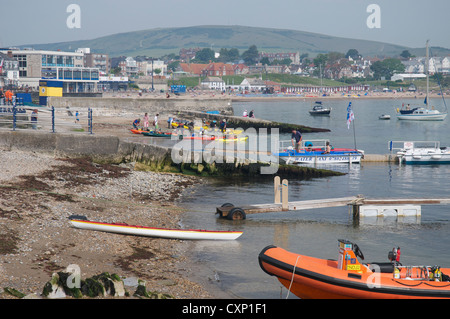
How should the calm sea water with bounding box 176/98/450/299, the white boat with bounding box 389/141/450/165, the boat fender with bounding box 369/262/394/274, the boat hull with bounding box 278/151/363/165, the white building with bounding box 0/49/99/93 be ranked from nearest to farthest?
the boat fender with bounding box 369/262/394/274
the calm sea water with bounding box 176/98/450/299
the boat hull with bounding box 278/151/363/165
the white boat with bounding box 389/141/450/165
the white building with bounding box 0/49/99/93

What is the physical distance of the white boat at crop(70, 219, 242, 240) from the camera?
19.2 meters

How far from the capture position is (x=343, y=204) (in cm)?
2481

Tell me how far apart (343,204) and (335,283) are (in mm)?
11245

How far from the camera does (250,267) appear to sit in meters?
18.0

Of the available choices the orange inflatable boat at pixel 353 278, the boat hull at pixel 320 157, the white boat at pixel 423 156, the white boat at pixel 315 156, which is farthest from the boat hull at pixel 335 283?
the white boat at pixel 423 156

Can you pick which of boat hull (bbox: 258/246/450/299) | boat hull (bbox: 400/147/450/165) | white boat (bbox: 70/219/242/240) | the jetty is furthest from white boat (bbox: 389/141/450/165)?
boat hull (bbox: 258/246/450/299)

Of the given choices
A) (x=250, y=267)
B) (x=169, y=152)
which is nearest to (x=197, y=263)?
(x=250, y=267)

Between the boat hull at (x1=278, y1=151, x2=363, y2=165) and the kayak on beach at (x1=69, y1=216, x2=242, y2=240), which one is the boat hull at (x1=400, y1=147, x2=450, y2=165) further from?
the kayak on beach at (x1=69, y1=216, x2=242, y2=240)

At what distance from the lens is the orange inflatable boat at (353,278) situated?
44.7ft

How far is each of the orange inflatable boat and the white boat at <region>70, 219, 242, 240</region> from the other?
18.5 ft

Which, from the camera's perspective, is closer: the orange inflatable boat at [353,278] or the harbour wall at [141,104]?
the orange inflatable boat at [353,278]

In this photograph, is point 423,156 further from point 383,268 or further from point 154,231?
point 383,268

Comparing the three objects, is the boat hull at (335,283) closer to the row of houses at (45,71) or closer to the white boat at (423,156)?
the white boat at (423,156)

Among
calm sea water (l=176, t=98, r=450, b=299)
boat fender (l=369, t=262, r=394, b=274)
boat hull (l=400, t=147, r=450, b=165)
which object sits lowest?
calm sea water (l=176, t=98, r=450, b=299)
